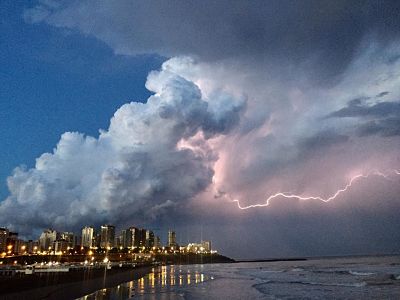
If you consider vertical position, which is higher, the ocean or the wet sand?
the wet sand

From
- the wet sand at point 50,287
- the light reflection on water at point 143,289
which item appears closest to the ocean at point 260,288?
the light reflection on water at point 143,289

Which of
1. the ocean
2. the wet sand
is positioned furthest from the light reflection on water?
the wet sand

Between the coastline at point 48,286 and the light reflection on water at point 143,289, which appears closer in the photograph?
the coastline at point 48,286

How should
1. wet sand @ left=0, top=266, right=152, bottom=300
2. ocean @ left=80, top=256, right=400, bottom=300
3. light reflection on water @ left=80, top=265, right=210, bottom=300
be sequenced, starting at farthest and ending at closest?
ocean @ left=80, top=256, right=400, bottom=300 → light reflection on water @ left=80, top=265, right=210, bottom=300 → wet sand @ left=0, top=266, right=152, bottom=300

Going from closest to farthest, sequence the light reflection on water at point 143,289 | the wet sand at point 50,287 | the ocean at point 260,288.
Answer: the wet sand at point 50,287
the light reflection on water at point 143,289
the ocean at point 260,288

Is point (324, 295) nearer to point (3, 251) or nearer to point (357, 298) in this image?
point (357, 298)

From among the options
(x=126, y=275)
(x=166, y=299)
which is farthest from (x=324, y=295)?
(x=126, y=275)

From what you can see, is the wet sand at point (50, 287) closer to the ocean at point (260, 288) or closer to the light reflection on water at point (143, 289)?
the light reflection on water at point (143, 289)

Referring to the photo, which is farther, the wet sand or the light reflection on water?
the light reflection on water

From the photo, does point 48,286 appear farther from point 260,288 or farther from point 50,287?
point 260,288

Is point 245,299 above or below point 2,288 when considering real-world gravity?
below

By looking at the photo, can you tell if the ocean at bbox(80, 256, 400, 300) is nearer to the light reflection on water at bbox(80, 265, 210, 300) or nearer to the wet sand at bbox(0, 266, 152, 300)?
the light reflection on water at bbox(80, 265, 210, 300)
